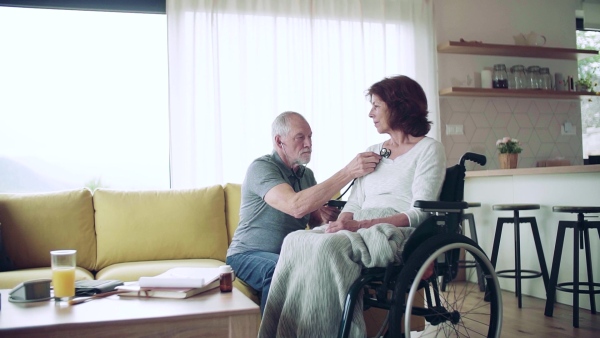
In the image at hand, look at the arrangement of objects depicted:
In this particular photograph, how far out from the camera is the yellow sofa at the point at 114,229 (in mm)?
3102

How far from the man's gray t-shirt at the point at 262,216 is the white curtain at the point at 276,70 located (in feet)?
5.86

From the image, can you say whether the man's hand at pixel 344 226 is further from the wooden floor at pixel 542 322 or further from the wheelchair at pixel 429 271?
the wooden floor at pixel 542 322

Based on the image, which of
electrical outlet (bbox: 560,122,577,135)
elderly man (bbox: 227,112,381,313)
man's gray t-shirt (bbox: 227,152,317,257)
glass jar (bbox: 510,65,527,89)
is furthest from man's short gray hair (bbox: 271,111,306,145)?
electrical outlet (bbox: 560,122,577,135)

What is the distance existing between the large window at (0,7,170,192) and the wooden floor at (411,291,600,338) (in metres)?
5.00

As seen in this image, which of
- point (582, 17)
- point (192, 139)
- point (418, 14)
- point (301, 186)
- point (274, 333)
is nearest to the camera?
point (274, 333)

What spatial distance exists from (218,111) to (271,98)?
0.45m

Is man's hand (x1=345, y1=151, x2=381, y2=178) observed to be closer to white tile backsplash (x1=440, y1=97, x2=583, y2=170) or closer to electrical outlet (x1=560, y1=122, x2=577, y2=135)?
white tile backsplash (x1=440, y1=97, x2=583, y2=170)

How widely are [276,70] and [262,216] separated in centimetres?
224

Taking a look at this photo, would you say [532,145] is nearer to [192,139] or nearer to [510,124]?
[510,124]

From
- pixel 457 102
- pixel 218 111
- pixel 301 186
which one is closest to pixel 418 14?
pixel 457 102

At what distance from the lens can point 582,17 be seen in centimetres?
577

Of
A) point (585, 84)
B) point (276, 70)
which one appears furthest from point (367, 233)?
point (585, 84)

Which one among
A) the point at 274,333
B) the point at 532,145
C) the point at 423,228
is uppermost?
the point at 532,145

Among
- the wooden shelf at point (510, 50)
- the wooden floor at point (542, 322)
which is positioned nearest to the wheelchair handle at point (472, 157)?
the wooden floor at point (542, 322)
